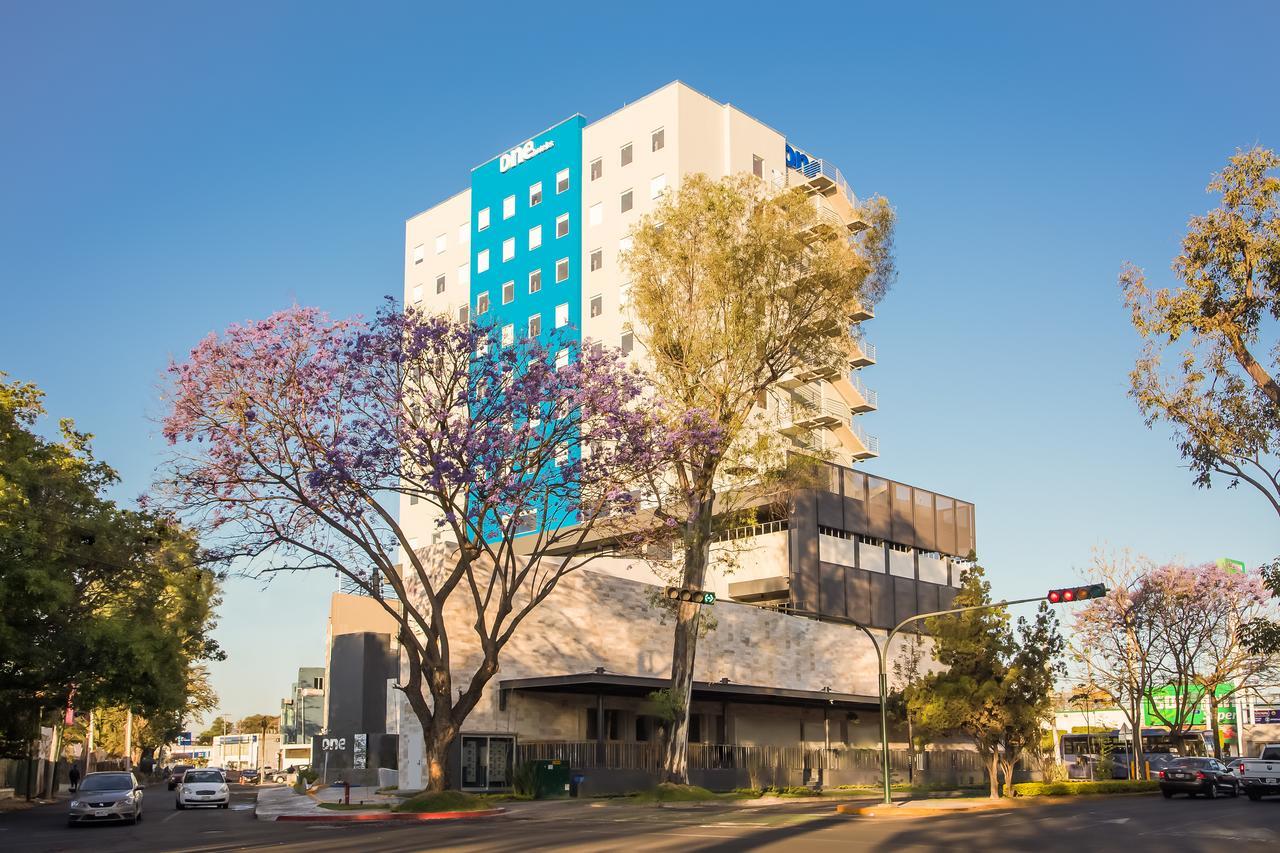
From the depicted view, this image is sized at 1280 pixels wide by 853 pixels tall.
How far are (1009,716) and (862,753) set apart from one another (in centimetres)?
1715

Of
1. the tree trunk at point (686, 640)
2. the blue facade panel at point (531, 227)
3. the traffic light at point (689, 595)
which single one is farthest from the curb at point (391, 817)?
the blue facade panel at point (531, 227)

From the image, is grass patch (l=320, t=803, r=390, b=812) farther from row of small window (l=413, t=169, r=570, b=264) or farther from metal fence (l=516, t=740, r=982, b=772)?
row of small window (l=413, t=169, r=570, b=264)

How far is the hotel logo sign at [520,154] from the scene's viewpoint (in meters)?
74.1

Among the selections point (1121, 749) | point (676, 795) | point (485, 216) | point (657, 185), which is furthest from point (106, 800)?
point (1121, 749)

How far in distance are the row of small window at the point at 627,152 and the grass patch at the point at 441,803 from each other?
43218mm

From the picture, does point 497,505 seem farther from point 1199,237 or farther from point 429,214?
point 429,214

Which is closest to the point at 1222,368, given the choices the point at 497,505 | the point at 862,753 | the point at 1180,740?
the point at 497,505

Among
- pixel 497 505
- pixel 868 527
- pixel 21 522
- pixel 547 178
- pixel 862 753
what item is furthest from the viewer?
pixel 547 178

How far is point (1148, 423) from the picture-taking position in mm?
27578

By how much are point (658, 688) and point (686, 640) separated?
684 cm

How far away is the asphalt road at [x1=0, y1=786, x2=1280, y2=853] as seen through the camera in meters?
20.4

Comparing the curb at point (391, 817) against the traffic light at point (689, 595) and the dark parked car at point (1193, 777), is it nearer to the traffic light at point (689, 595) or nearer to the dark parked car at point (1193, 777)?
the traffic light at point (689, 595)

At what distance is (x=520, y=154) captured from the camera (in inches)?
2977

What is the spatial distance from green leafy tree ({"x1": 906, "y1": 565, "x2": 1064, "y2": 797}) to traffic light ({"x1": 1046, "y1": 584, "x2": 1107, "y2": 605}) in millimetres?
6440
